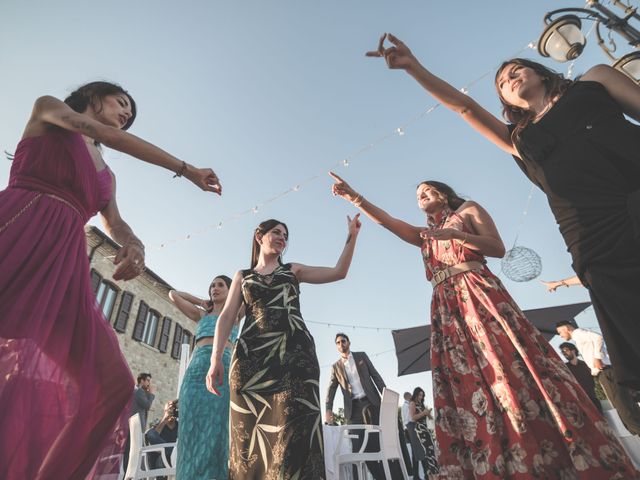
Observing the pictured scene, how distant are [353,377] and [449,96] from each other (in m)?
5.31

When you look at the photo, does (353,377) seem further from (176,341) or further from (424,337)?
(176,341)

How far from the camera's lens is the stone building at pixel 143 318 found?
1489 cm

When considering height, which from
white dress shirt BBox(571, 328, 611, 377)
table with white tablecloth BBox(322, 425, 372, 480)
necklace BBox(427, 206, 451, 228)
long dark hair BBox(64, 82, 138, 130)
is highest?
long dark hair BBox(64, 82, 138, 130)

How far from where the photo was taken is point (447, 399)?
74.9 inches

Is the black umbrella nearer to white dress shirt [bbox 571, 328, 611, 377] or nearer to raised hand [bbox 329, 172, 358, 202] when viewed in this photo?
white dress shirt [bbox 571, 328, 611, 377]

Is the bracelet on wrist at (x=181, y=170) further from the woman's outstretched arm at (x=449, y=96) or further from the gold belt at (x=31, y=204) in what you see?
the woman's outstretched arm at (x=449, y=96)

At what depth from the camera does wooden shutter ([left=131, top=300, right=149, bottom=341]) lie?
16.1 metres

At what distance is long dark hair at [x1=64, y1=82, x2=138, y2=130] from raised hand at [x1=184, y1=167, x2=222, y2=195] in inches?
29.1

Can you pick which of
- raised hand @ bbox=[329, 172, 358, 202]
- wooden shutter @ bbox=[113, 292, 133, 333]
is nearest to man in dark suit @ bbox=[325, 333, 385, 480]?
raised hand @ bbox=[329, 172, 358, 202]

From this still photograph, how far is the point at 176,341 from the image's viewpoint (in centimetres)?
1944

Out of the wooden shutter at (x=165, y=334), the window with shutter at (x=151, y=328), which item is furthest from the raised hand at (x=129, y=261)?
the wooden shutter at (x=165, y=334)

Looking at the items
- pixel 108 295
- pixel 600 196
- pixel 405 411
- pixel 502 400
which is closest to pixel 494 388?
pixel 502 400

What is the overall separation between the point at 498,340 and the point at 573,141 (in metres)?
0.98

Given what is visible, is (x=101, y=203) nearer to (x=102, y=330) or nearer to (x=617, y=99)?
(x=102, y=330)
